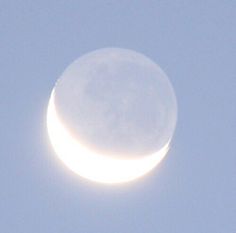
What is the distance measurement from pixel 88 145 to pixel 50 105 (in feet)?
4.34

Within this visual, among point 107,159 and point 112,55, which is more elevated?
point 112,55

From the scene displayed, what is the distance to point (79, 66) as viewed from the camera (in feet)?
58.4

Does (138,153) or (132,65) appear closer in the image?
(138,153)

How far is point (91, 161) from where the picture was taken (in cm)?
1683

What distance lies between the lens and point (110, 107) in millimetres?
17125

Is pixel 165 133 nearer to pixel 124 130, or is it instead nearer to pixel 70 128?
pixel 124 130

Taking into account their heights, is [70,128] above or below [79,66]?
below

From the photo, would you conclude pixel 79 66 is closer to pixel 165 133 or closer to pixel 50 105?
pixel 50 105

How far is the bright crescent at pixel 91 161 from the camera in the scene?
661 inches

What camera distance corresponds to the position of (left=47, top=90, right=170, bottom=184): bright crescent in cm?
1680

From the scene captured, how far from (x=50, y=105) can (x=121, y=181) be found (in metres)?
2.14

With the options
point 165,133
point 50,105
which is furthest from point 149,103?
point 50,105

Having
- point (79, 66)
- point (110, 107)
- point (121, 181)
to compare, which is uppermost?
point (79, 66)

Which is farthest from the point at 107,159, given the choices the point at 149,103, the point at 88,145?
the point at 149,103
